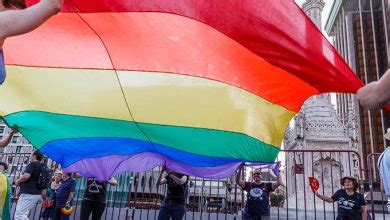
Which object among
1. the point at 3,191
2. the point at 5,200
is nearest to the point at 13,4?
the point at 5,200

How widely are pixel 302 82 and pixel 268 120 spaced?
54cm

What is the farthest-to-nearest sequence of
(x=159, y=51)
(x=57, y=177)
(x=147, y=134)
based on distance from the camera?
(x=57, y=177) < (x=147, y=134) < (x=159, y=51)

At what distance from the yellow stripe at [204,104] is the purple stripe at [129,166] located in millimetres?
914

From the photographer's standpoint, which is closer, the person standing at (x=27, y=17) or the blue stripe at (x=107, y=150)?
the person standing at (x=27, y=17)

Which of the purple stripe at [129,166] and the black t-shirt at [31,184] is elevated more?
the purple stripe at [129,166]

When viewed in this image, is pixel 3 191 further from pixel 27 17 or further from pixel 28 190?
pixel 28 190

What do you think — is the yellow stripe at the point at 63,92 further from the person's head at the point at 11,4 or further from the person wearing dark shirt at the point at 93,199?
the person wearing dark shirt at the point at 93,199

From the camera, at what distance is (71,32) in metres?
3.67

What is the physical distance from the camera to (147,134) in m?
4.23

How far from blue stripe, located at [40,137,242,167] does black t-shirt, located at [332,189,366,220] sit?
303 centimetres

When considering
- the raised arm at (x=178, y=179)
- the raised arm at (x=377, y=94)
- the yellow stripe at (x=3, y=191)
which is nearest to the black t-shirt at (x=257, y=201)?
the raised arm at (x=178, y=179)

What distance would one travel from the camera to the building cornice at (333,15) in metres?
69.8

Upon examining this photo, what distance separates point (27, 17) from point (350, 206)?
6.13m

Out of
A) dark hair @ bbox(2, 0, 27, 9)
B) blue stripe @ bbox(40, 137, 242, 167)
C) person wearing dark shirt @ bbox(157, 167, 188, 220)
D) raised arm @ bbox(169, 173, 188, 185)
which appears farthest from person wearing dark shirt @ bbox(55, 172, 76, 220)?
dark hair @ bbox(2, 0, 27, 9)
